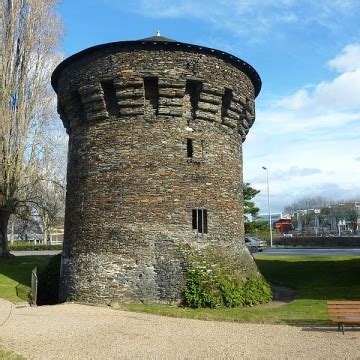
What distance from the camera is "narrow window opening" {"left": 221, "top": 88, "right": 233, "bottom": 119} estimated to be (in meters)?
15.4

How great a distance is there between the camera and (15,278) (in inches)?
814

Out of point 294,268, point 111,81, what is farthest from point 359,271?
point 111,81

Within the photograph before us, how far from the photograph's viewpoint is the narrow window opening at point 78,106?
15.6 m

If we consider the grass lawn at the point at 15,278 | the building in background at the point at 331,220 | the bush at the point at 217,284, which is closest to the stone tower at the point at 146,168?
the bush at the point at 217,284

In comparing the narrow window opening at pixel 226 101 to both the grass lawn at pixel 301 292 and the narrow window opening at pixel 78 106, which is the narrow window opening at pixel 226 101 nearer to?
the narrow window opening at pixel 78 106

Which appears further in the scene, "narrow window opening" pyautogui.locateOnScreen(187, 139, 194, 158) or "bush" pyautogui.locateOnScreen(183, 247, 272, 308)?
"narrow window opening" pyautogui.locateOnScreen(187, 139, 194, 158)

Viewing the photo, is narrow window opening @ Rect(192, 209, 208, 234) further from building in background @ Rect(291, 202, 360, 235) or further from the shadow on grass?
Answer: building in background @ Rect(291, 202, 360, 235)

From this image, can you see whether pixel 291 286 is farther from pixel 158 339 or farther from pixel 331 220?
pixel 331 220

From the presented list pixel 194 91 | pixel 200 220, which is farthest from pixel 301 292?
pixel 194 91

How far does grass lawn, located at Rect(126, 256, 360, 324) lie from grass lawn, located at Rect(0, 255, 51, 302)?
5581 millimetres

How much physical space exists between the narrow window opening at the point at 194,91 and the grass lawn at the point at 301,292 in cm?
643

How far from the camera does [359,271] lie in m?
19.8

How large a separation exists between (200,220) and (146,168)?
2462 mm

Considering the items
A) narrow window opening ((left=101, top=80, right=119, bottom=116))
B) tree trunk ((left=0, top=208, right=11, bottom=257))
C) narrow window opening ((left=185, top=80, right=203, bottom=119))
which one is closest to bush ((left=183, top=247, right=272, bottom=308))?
narrow window opening ((left=185, top=80, right=203, bottom=119))
